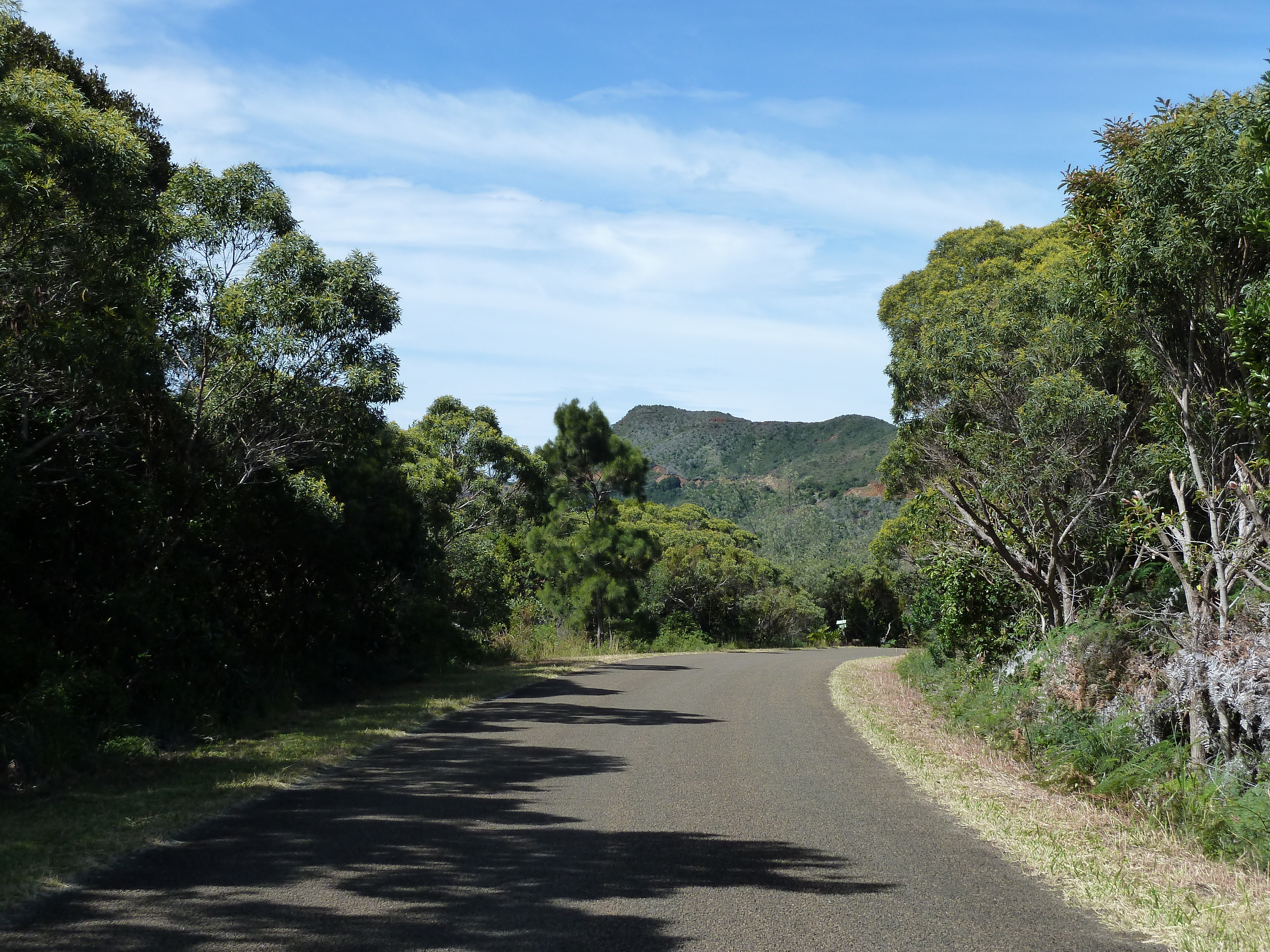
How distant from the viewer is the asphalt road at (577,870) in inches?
207

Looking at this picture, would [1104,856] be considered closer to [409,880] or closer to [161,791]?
[409,880]

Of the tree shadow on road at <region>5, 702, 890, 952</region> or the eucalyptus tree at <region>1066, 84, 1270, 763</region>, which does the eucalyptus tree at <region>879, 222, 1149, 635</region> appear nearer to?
the eucalyptus tree at <region>1066, 84, 1270, 763</region>

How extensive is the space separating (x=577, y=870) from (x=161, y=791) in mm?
4444

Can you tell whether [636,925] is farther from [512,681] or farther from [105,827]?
[512,681]

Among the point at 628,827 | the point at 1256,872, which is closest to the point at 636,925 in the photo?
the point at 628,827

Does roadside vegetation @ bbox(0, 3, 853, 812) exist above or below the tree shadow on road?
above

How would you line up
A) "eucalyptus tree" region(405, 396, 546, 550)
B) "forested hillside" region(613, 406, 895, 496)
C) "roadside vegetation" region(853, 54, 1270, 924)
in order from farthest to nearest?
"forested hillside" region(613, 406, 895, 496) < "eucalyptus tree" region(405, 396, 546, 550) < "roadside vegetation" region(853, 54, 1270, 924)

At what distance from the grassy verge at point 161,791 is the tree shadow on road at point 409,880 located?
0.30m

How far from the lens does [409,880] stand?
625 cm

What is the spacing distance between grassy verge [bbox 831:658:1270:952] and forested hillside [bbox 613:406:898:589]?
50710 mm

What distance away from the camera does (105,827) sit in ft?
24.4

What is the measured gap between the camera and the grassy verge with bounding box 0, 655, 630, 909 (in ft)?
21.7

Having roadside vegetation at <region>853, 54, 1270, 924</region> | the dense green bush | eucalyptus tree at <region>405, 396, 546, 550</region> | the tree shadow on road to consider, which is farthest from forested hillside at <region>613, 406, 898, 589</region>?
the tree shadow on road

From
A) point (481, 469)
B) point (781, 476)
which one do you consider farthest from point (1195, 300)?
point (781, 476)
